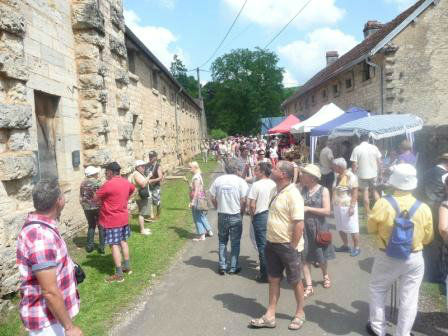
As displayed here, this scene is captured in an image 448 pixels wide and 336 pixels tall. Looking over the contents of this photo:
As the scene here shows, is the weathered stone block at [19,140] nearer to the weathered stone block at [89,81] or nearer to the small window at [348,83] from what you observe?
the weathered stone block at [89,81]

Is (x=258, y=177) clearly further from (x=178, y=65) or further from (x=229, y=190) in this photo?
(x=178, y=65)

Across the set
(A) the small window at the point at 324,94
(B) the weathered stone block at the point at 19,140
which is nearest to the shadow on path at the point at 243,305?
(B) the weathered stone block at the point at 19,140

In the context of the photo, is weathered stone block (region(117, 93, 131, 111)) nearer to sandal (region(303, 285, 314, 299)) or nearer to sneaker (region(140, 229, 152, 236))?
sneaker (region(140, 229, 152, 236))

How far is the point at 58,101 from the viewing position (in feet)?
25.8

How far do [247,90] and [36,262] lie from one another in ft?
192

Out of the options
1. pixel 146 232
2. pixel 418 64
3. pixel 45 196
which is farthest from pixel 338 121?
pixel 45 196

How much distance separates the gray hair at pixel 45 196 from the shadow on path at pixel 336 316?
10.2 ft

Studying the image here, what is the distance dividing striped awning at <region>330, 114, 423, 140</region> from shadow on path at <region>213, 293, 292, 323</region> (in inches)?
262

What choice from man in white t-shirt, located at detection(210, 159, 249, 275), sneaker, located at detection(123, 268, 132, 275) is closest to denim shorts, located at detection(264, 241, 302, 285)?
man in white t-shirt, located at detection(210, 159, 249, 275)

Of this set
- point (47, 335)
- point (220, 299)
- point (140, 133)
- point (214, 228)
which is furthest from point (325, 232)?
point (140, 133)

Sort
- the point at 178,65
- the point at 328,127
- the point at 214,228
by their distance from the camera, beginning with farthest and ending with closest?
the point at 178,65
the point at 328,127
the point at 214,228

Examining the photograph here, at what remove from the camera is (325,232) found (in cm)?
504

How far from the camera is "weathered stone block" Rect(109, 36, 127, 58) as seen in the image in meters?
10.2

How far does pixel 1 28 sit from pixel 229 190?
3.94 m
